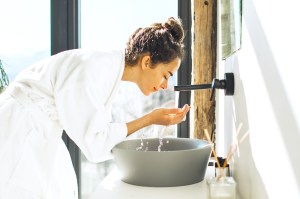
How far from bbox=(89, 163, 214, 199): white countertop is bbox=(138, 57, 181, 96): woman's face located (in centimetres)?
42

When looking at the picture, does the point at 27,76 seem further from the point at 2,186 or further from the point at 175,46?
the point at 175,46

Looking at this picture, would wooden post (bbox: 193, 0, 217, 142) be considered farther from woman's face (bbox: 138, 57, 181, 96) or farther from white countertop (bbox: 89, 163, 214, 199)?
white countertop (bbox: 89, 163, 214, 199)

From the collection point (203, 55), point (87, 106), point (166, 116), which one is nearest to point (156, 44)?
point (166, 116)

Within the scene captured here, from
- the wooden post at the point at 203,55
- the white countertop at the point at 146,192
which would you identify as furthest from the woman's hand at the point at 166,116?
the wooden post at the point at 203,55

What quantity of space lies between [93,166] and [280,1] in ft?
6.46

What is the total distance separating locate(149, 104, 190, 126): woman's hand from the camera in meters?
1.42

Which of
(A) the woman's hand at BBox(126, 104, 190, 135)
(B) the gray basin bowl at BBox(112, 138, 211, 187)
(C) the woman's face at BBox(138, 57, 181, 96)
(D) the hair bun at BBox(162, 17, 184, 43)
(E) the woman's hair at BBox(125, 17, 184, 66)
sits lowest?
(B) the gray basin bowl at BBox(112, 138, 211, 187)

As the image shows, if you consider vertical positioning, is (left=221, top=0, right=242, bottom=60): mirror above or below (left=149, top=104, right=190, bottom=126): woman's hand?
above

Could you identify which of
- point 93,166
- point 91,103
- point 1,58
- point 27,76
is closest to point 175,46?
point 91,103

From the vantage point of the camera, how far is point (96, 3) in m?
2.38

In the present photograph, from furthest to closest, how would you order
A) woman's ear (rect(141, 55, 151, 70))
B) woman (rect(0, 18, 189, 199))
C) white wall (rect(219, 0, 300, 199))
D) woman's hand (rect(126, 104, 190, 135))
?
1. woman's ear (rect(141, 55, 151, 70))
2. woman's hand (rect(126, 104, 190, 135))
3. woman (rect(0, 18, 189, 199))
4. white wall (rect(219, 0, 300, 199))

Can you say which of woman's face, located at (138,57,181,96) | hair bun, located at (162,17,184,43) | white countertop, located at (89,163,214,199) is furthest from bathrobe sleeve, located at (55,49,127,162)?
hair bun, located at (162,17,184,43)

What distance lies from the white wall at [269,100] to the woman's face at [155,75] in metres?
0.34

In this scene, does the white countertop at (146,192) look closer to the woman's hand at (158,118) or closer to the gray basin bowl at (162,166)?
the gray basin bowl at (162,166)
